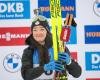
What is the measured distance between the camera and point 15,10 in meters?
2.81

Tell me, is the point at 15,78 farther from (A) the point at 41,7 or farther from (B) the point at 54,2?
(B) the point at 54,2

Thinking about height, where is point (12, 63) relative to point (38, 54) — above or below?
below

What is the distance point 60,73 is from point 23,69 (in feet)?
1.18

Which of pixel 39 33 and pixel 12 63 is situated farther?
pixel 12 63

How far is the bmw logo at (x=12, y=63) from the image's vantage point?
2.82 metres

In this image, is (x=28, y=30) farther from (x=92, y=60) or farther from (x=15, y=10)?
(x=92, y=60)

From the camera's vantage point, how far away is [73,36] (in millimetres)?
2818

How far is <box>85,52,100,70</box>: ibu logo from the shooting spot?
9.28 ft

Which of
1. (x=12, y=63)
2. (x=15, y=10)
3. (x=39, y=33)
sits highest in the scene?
(x=15, y=10)

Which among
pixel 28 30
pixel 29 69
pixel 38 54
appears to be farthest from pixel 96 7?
pixel 29 69

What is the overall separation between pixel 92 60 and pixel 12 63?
67cm

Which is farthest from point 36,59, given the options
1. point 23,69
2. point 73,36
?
point 73,36

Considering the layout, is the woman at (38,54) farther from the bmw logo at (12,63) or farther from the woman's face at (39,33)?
the bmw logo at (12,63)

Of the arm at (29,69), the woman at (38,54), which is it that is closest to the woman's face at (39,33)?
the woman at (38,54)
